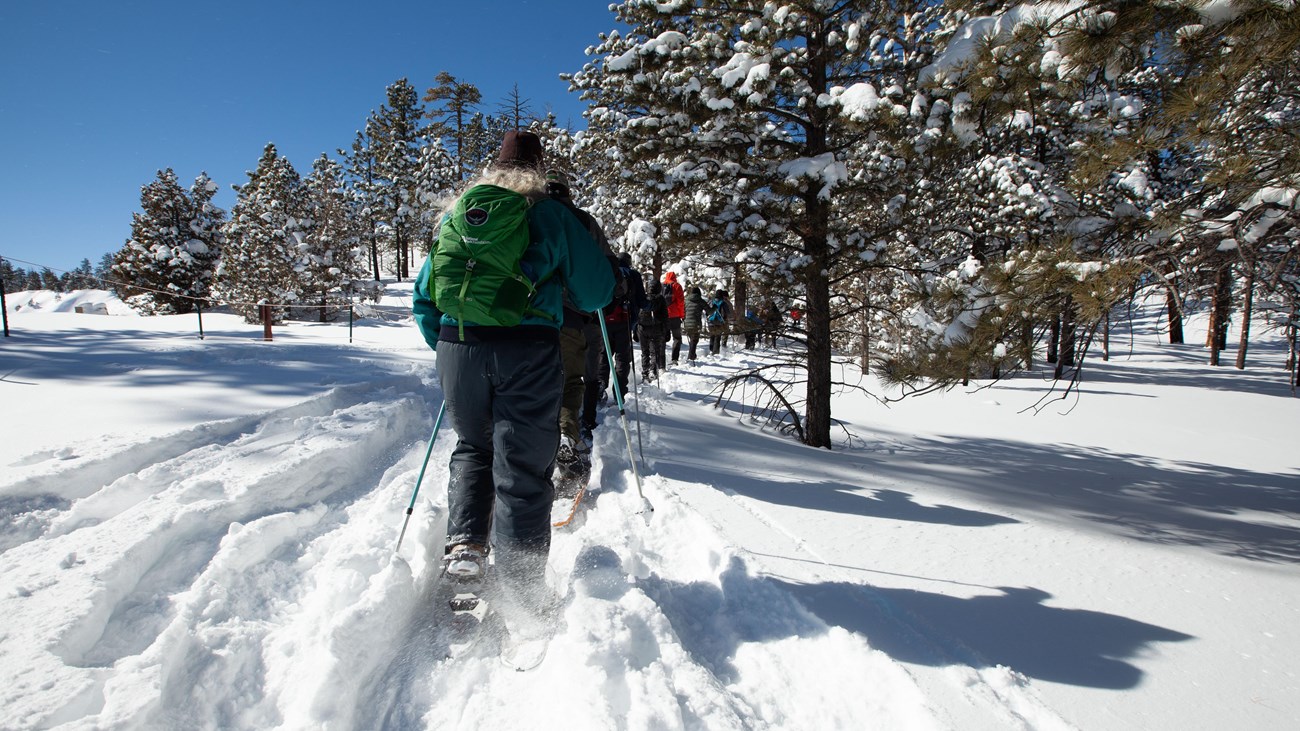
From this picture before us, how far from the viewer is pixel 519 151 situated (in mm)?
2596

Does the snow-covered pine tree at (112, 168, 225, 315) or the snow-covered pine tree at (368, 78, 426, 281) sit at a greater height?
the snow-covered pine tree at (368, 78, 426, 281)

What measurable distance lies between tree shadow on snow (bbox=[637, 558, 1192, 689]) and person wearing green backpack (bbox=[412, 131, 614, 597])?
2.51 ft

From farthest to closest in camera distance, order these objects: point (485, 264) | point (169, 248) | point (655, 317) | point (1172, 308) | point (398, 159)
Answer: point (398, 159), point (169, 248), point (655, 317), point (1172, 308), point (485, 264)

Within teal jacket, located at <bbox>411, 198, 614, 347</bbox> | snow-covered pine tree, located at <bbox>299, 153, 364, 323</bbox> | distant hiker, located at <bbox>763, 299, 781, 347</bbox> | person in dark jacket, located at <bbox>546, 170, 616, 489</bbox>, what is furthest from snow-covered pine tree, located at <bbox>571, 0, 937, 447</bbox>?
snow-covered pine tree, located at <bbox>299, 153, 364, 323</bbox>

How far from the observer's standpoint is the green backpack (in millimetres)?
2234

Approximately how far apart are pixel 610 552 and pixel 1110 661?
6.95 ft

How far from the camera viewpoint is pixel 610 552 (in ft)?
9.68

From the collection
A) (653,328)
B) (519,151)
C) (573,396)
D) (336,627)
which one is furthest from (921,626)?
(653,328)

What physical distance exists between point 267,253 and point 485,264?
27699mm

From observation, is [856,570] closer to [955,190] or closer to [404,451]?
[404,451]

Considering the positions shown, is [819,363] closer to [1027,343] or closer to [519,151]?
[1027,343]

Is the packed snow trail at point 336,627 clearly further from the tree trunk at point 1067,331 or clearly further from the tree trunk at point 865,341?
the tree trunk at point 865,341

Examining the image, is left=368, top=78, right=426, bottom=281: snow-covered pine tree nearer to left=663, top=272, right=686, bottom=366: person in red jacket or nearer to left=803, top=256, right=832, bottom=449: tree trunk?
left=663, top=272, right=686, bottom=366: person in red jacket

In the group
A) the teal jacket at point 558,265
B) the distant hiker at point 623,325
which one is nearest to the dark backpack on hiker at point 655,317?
the distant hiker at point 623,325
